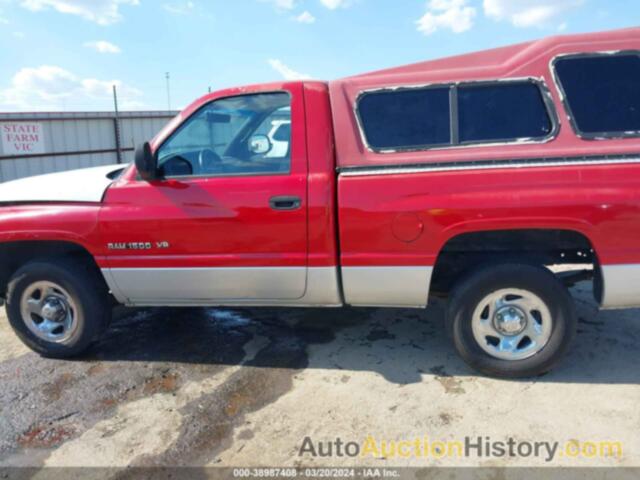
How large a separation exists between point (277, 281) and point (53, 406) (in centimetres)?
170

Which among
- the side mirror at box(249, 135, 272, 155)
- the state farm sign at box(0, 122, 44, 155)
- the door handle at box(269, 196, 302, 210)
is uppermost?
the state farm sign at box(0, 122, 44, 155)

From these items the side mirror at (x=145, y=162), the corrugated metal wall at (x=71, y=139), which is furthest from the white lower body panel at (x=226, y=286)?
the corrugated metal wall at (x=71, y=139)

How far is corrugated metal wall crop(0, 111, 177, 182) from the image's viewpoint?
1103 cm

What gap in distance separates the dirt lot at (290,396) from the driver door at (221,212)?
63cm

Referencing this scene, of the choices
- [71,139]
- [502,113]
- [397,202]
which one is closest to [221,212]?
[397,202]

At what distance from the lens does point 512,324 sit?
312cm

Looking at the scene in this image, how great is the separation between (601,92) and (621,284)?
120 cm

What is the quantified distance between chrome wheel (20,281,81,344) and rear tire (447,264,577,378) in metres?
2.87

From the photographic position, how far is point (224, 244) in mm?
3234

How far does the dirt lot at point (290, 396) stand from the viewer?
8.61 ft

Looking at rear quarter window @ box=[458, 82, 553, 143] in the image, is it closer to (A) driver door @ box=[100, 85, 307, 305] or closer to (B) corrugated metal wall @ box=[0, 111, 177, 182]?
(A) driver door @ box=[100, 85, 307, 305]

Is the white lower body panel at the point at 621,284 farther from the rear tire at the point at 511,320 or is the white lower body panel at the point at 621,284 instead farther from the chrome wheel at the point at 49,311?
the chrome wheel at the point at 49,311

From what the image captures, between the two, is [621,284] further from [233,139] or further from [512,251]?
[233,139]

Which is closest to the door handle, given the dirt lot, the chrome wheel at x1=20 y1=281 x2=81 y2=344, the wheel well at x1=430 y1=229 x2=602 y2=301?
the wheel well at x1=430 y1=229 x2=602 y2=301
